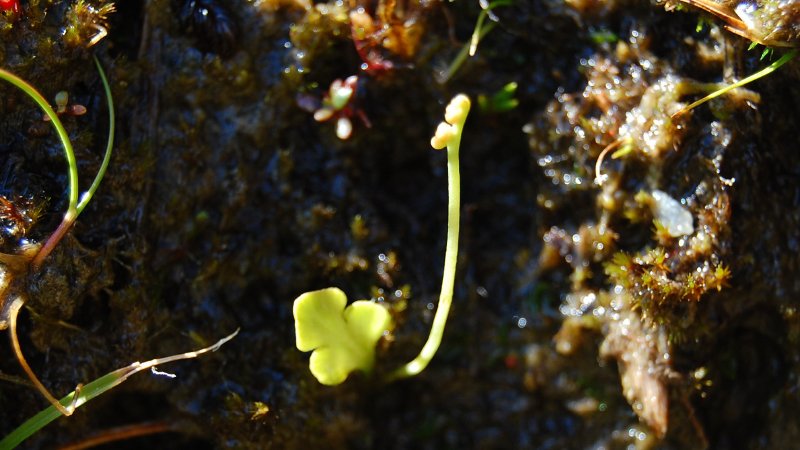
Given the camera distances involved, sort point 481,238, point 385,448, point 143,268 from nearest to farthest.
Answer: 1. point 143,268
2. point 385,448
3. point 481,238

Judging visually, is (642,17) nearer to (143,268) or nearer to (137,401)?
(143,268)

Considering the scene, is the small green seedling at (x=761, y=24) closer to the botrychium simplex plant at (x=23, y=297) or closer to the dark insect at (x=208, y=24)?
the dark insect at (x=208, y=24)

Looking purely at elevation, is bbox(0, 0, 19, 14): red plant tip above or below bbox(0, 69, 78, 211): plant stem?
above

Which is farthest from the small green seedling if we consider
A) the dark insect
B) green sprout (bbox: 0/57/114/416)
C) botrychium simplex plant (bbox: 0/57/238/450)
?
green sprout (bbox: 0/57/114/416)

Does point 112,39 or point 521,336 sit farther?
point 521,336

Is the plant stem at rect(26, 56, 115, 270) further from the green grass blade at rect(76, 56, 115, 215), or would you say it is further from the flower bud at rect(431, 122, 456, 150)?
the flower bud at rect(431, 122, 456, 150)

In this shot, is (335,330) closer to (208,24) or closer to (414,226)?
(414,226)

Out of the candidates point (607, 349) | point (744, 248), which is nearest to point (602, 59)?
point (744, 248)
